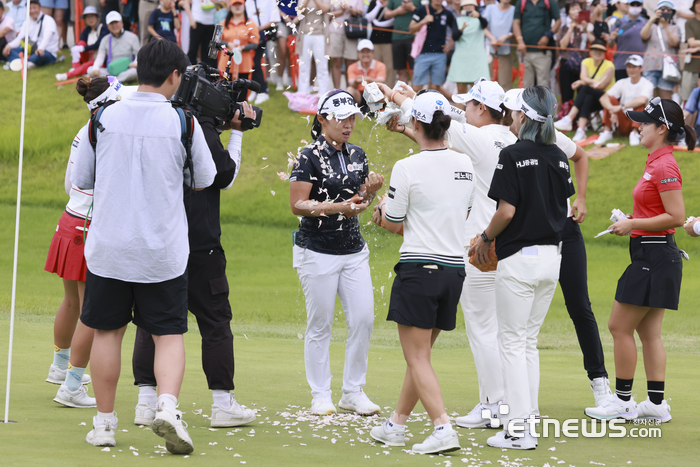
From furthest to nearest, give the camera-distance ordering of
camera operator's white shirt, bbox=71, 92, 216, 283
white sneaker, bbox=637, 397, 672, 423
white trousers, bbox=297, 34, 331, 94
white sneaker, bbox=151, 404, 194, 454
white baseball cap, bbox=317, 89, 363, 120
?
white trousers, bbox=297, 34, 331, 94 < white baseball cap, bbox=317, 89, 363, 120 < white sneaker, bbox=637, 397, 672, 423 < camera operator's white shirt, bbox=71, 92, 216, 283 < white sneaker, bbox=151, 404, 194, 454

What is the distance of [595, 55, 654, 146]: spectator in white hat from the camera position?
49.6ft

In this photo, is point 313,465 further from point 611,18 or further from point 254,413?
point 611,18

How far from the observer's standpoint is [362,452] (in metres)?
4.59

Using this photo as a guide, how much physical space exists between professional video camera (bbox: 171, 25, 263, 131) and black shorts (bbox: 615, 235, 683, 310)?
257 cm

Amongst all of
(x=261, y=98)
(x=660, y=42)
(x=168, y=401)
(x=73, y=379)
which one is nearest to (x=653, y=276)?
(x=168, y=401)

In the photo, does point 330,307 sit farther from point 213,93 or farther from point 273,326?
point 273,326

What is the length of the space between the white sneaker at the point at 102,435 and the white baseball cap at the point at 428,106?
233 centimetres

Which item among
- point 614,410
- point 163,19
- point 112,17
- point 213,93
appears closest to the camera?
point 213,93

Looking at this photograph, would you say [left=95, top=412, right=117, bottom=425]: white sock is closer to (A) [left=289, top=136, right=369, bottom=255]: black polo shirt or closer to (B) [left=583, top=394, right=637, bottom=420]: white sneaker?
(A) [left=289, top=136, right=369, bottom=255]: black polo shirt

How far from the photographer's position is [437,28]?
51.2 feet

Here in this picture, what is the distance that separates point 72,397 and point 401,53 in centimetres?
1184

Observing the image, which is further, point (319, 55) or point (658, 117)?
point (319, 55)

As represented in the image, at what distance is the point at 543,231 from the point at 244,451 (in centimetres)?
201

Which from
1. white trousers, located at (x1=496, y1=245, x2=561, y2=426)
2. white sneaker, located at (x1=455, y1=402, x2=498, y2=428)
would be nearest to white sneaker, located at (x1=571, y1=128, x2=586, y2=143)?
white sneaker, located at (x1=455, y1=402, x2=498, y2=428)
